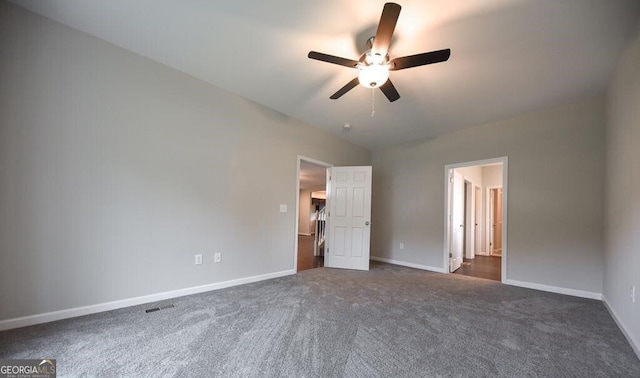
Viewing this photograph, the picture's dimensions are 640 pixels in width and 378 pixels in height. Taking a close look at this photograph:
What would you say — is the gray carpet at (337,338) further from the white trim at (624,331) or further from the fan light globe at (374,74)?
the fan light globe at (374,74)

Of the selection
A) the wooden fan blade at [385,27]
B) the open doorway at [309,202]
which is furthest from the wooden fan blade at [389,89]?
the open doorway at [309,202]

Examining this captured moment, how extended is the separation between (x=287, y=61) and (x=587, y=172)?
13.3ft

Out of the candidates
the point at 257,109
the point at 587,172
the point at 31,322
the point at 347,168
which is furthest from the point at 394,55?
the point at 31,322

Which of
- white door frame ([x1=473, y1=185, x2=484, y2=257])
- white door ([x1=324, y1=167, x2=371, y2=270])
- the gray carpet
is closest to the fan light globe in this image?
the gray carpet

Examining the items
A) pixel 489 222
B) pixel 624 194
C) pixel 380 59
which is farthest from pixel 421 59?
pixel 489 222

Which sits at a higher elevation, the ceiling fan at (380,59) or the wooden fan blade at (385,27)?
the wooden fan blade at (385,27)

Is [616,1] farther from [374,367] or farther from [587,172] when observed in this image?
[374,367]

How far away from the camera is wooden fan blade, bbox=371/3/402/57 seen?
1.71 meters

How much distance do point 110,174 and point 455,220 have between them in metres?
5.32

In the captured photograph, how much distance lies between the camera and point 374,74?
2.30 m

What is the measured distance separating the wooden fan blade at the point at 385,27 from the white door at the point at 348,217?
3.00 metres

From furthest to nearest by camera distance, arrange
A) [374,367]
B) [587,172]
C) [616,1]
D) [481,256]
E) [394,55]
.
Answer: [481,256]
[587,172]
[394,55]
[616,1]
[374,367]

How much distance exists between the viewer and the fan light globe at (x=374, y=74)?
7.49ft

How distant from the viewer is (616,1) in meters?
1.90
